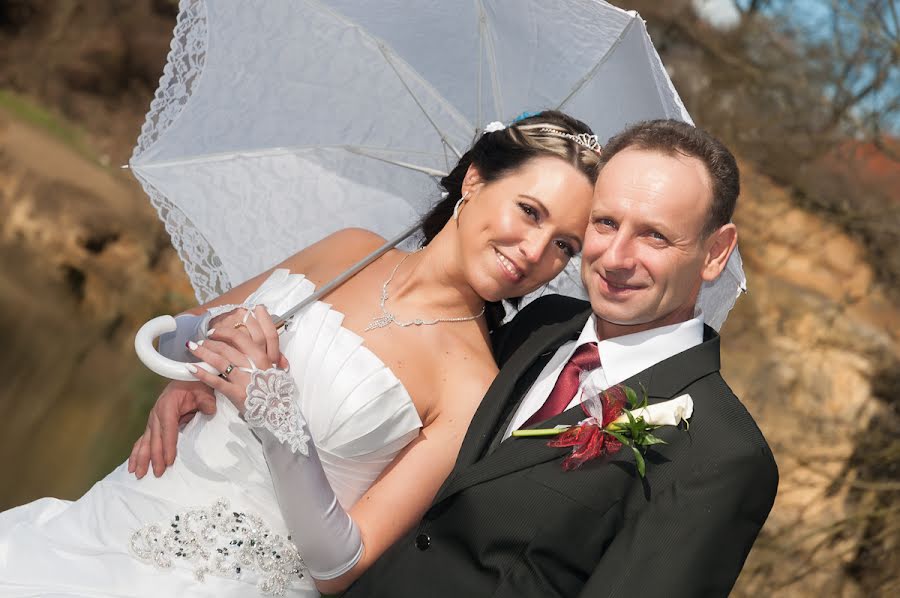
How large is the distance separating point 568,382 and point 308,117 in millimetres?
1387

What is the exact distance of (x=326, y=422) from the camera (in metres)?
2.56

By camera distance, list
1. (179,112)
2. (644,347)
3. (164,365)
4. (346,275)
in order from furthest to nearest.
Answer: (179,112) → (346,275) → (644,347) → (164,365)

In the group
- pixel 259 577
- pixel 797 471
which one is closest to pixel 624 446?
pixel 259 577

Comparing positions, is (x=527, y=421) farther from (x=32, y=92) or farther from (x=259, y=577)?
(x=32, y=92)

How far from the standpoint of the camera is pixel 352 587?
254cm

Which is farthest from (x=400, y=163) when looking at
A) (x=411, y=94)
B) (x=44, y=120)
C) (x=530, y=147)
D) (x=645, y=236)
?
(x=44, y=120)

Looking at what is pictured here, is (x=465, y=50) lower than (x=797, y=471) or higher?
higher

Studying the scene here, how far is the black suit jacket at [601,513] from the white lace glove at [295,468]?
236 mm

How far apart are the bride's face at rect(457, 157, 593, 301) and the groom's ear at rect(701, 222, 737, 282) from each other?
1.16 ft

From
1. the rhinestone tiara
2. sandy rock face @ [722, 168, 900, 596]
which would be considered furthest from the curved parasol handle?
sandy rock face @ [722, 168, 900, 596]

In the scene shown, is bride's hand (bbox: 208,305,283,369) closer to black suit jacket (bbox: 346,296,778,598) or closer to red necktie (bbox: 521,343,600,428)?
black suit jacket (bbox: 346,296,778,598)

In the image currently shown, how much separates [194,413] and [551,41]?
4.87ft

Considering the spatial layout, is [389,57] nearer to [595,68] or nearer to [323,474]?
[595,68]

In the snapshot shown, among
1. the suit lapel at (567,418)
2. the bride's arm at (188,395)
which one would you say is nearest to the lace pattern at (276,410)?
the bride's arm at (188,395)
